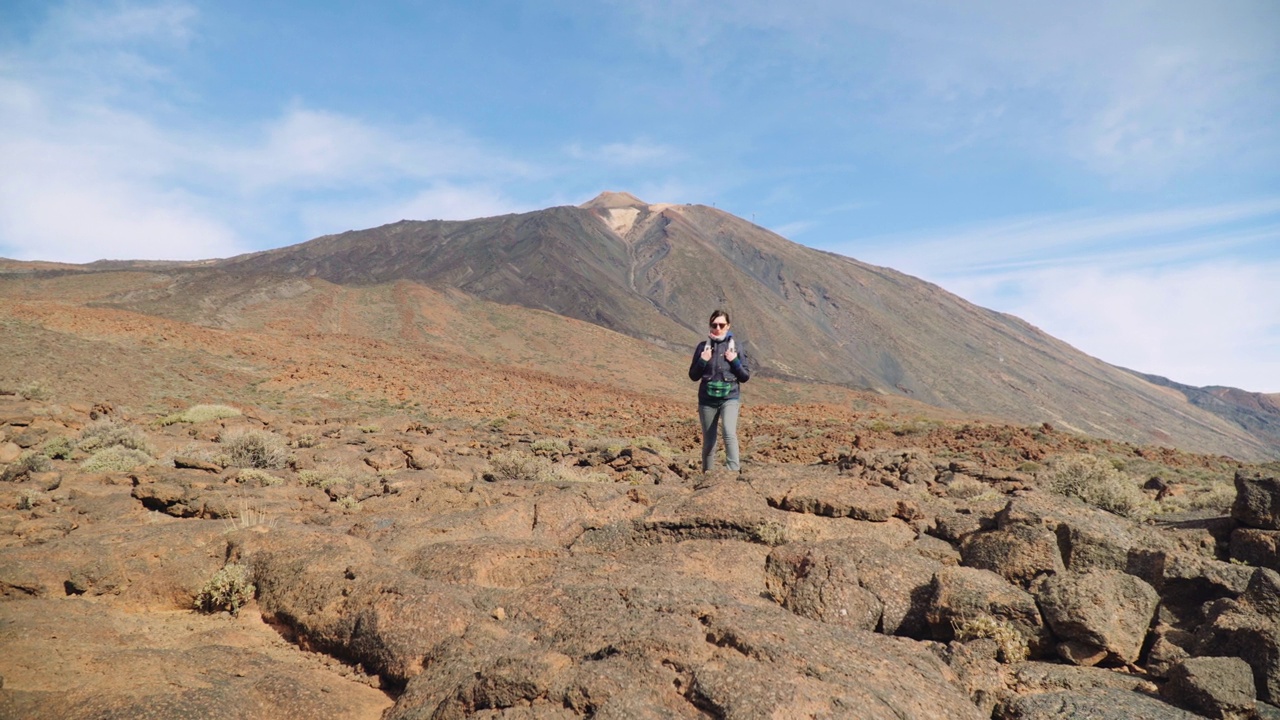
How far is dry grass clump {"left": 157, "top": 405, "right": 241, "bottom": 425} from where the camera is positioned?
1409 centimetres

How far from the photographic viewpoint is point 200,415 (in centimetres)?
1477

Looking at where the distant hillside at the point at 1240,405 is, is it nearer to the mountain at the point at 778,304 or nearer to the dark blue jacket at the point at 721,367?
the mountain at the point at 778,304

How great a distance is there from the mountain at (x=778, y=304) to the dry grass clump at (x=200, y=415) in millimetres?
50586

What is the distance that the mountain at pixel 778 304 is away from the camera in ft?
250

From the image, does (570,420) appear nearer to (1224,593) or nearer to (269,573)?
(269,573)

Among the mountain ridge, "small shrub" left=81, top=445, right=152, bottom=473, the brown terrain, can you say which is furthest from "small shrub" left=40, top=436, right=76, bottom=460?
the mountain ridge

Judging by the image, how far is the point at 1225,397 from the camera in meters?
134

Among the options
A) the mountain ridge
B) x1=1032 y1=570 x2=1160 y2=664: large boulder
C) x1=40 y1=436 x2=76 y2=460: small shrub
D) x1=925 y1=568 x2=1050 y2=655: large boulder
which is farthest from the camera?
the mountain ridge

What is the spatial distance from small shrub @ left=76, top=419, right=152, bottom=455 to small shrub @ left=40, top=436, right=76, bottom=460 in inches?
6.4

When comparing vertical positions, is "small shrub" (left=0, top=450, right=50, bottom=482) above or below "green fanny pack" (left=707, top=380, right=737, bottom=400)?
below

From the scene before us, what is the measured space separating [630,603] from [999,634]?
Answer: 1.95 m

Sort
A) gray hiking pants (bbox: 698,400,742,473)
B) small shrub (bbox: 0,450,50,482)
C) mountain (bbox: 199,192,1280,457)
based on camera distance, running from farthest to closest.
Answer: mountain (bbox: 199,192,1280,457), gray hiking pants (bbox: 698,400,742,473), small shrub (bbox: 0,450,50,482)

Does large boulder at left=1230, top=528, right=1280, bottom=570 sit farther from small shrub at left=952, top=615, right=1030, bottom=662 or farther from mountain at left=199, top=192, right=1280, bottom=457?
mountain at left=199, top=192, right=1280, bottom=457

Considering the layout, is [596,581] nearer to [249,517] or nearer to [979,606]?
[979,606]
